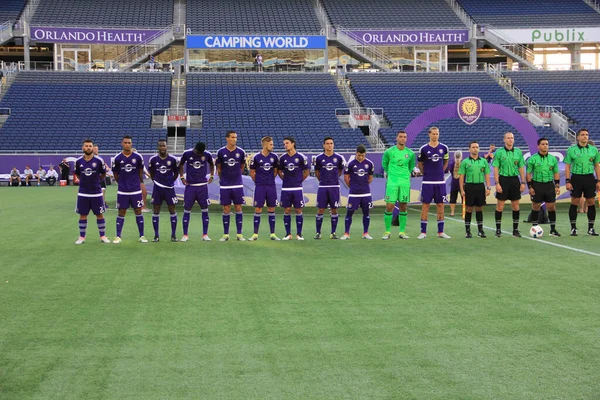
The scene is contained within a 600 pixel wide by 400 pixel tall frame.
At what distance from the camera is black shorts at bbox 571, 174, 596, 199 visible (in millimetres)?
13344

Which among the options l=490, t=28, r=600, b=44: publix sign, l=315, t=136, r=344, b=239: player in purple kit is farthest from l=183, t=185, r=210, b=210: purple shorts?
l=490, t=28, r=600, b=44: publix sign

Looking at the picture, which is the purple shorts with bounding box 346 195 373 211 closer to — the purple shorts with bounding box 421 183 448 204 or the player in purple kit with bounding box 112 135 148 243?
the purple shorts with bounding box 421 183 448 204

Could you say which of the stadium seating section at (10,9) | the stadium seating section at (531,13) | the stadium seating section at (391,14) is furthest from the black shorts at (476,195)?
the stadium seating section at (10,9)

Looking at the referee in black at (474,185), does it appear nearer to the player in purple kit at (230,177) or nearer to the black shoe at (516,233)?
the black shoe at (516,233)

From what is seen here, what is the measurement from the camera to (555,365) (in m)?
5.11

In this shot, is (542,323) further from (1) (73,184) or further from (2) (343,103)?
(2) (343,103)

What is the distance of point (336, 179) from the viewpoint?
13.6 m

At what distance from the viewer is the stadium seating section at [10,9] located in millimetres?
45750

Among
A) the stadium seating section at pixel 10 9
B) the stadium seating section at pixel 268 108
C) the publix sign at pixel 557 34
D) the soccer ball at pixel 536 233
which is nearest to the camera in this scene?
the soccer ball at pixel 536 233

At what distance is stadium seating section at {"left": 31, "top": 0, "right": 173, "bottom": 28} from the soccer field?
3773 cm

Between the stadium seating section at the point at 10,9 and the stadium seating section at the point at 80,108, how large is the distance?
4535 millimetres

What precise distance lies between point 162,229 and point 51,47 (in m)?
38.0

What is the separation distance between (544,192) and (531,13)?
39660 millimetres

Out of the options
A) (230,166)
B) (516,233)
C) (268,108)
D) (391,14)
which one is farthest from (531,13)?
(230,166)
